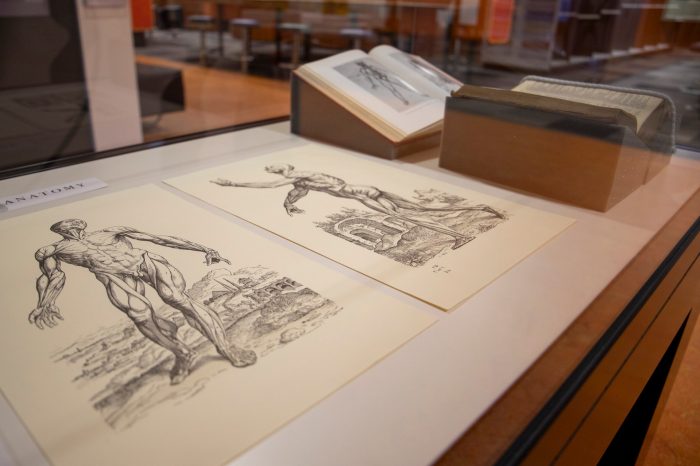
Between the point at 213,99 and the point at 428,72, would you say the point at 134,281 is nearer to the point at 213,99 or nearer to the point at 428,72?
the point at 428,72

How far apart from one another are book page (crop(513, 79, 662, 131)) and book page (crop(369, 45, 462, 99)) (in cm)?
14

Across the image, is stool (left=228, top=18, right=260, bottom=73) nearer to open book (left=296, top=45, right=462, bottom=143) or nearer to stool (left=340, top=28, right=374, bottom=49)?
stool (left=340, top=28, right=374, bottom=49)

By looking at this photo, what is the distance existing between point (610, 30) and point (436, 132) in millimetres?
1445

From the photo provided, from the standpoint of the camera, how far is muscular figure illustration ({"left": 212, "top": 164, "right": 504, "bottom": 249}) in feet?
1.94

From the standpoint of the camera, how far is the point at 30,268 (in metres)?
0.46

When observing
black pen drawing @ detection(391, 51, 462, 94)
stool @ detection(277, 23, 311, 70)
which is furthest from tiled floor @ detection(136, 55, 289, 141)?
black pen drawing @ detection(391, 51, 462, 94)

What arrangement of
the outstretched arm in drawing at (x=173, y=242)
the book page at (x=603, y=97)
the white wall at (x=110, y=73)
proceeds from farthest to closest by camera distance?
the white wall at (x=110, y=73), the book page at (x=603, y=97), the outstretched arm in drawing at (x=173, y=242)

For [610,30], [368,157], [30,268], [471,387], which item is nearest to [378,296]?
[471,387]

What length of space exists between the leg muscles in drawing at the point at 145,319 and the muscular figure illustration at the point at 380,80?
1.75ft

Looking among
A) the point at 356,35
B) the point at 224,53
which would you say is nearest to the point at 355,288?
the point at 356,35

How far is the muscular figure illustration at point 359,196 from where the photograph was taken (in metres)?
0.59

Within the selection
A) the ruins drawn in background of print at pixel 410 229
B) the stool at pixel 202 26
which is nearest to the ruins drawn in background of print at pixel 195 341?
the ruins drawn in background of print at pixel 410 229

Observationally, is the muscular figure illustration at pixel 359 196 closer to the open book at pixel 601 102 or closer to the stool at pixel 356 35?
the open book at pixel 601 102

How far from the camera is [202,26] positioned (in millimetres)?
2840
